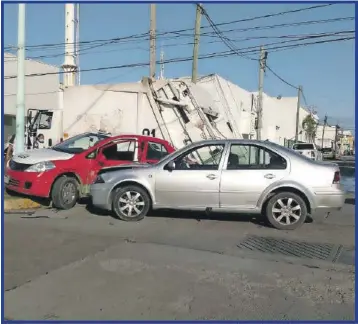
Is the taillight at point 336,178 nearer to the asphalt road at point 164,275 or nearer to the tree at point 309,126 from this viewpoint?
the asphalt road at point 164,275

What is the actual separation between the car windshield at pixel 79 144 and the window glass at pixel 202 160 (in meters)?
2.94

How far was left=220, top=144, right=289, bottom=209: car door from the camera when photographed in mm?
8023

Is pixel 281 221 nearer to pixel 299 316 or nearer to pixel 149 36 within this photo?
pixel 299 316

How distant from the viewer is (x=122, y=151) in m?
10.6

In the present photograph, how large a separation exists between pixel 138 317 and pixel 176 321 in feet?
1.13

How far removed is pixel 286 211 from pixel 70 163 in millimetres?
4574

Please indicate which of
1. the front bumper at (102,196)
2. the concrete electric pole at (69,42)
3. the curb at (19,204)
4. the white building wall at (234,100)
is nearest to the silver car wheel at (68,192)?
the curb at (19,204)

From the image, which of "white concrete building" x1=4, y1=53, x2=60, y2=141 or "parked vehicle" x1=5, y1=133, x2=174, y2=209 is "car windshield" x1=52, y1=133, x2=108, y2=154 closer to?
"parked vehicle" x1=5, y1=133, x2=174, y2=209

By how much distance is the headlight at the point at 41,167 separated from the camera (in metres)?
9.41

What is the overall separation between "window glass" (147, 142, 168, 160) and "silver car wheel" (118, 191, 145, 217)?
229 cm

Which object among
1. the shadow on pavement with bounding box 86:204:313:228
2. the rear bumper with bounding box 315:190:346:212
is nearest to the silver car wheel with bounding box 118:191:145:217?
the shadow on pavement with bounding box 86:204:313:228

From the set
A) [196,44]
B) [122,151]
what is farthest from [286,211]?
[196,44]

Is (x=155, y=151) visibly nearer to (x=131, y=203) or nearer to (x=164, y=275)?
(x=131, y=203)

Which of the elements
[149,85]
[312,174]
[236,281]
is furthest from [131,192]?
[149,85]
